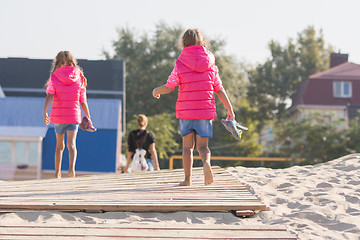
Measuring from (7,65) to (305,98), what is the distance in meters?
23.0

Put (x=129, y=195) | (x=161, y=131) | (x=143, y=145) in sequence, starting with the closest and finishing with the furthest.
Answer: (x=129, y=195) → (x=143, y=145) → (x=161, y=131)

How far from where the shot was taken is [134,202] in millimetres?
4691

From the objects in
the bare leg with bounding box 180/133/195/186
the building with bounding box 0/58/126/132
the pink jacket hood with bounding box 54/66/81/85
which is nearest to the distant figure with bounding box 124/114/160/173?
the pink jacket hood with bounding box 54/66/81/85

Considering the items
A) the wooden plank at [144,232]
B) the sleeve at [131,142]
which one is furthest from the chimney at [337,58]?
the wooden plank at [144,232]

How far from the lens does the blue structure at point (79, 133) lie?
20.7 meters

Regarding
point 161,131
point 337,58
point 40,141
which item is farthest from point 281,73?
point 40,141

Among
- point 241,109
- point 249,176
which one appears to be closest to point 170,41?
point 241,109

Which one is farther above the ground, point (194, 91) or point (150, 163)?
point (194, 91)

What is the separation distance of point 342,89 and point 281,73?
295 inches

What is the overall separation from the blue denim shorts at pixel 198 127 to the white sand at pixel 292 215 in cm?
82

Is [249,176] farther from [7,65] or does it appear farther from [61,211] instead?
[7,65]

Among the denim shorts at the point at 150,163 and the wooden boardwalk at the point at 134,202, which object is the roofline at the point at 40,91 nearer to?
the denim shorts at the point at 150,163

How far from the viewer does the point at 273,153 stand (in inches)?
1170

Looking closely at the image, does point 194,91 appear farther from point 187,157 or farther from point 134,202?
point 134,202
